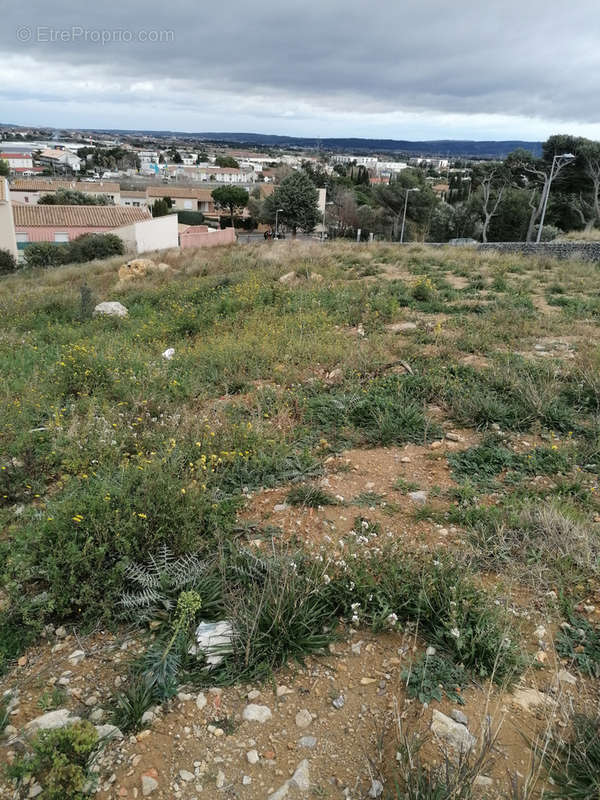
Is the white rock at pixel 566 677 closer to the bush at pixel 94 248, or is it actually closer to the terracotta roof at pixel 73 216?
the bush at pixel 94 248

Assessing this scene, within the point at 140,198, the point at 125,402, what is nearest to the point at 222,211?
the point at 140,198

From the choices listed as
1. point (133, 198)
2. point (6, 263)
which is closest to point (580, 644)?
point (6, 263)

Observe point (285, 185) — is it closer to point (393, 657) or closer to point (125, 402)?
point (125, 402)

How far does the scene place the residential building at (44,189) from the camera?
52406 mm

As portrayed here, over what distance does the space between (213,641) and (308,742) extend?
652mm

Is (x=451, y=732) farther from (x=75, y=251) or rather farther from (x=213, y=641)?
(x=75, y=251)

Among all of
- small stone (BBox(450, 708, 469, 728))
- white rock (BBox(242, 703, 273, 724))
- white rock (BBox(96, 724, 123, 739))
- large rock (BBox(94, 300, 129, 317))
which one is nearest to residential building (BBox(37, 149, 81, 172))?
large rock (BBox(94, 300, 129, 317))

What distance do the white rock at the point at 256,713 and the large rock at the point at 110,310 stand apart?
30.8 ft

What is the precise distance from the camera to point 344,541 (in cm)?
320

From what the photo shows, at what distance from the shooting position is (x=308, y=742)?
6.86ft

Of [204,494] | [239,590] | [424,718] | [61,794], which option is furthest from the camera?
[204,494]

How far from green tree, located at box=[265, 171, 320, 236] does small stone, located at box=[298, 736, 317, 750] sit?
37.5 metres

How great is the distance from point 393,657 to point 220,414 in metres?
3.04

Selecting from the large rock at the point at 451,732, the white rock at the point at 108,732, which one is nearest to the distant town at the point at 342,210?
the large rock at the point at 451,732
